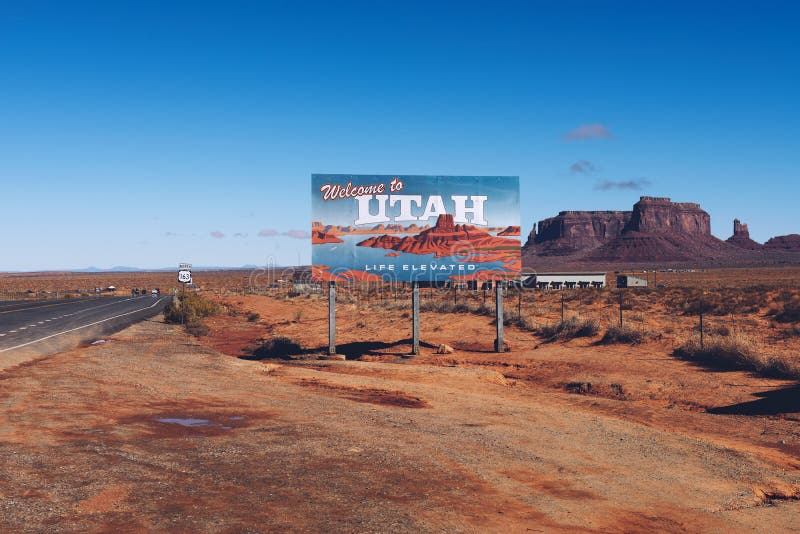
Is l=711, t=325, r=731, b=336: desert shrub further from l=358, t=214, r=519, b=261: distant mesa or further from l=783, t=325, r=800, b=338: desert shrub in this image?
l=358, t=214, r=519, b=261: distant mesa

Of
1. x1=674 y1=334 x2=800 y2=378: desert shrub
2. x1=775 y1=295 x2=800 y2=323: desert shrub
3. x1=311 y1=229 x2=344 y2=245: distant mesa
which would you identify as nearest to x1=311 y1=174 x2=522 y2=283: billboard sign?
x1=311 y1=229 x2=344 y2=245: distant mesa

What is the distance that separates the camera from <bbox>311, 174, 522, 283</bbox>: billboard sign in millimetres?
23906

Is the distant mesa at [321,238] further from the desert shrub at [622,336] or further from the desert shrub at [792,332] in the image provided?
the desert shrub at [792,332]

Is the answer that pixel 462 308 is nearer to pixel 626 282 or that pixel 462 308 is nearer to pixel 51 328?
pixel 51 328

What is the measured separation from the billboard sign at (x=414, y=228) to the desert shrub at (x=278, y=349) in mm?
4787

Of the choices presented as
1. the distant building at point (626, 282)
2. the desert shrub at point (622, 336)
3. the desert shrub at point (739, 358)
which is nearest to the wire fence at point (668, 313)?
the desert shrub at point (622, 336)

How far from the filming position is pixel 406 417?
13.9 meters

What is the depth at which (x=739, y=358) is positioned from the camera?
20.2 meters

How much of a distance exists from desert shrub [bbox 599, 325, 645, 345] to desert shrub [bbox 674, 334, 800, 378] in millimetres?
2618

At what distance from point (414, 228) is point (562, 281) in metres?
58.3

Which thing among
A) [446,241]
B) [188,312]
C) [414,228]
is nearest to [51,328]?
[188,312]

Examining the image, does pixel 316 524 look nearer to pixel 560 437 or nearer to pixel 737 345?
pixel 560 437

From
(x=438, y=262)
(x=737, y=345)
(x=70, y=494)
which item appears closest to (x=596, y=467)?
(x=70, y=494)

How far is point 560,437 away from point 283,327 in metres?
29.4
